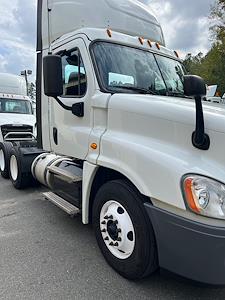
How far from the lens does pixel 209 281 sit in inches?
98.8

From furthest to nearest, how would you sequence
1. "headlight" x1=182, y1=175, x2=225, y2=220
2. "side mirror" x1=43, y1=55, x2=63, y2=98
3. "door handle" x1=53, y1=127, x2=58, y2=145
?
"door handle" x1=53, y1=127, x2=58, y2=145
"side mirror" x1=43, y1=55, x2=63, y2=98
"headlight" x1=182, y1=175, x2=225, y2=220

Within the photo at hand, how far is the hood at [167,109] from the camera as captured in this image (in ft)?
8.52

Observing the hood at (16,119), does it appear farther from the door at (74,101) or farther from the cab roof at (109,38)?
the cab roof at (109,38)

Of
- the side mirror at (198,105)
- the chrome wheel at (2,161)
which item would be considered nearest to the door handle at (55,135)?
the side mirror at (198,105)

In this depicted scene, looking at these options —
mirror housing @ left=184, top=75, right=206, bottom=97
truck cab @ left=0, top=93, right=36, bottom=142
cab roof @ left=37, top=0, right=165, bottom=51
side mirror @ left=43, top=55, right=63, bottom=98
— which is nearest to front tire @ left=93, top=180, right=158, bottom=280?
mirror housing @ left=184, top=75, right=206, bottom=97

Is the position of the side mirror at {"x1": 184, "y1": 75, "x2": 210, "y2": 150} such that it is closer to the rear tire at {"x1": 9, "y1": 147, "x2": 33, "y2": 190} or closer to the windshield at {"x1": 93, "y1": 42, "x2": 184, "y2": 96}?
the windshield at {"x1": 93, "y1": 42, "x2": 184, "y2": 96}

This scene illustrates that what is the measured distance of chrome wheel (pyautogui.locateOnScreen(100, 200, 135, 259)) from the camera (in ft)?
10.2

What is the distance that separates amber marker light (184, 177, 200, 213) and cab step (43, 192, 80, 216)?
1852 millimetres

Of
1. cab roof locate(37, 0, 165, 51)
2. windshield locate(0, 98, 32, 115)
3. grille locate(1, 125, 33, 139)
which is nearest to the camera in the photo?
cab roof locate(37, 0, 165, 51)

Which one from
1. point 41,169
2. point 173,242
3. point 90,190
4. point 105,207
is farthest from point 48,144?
point 173,242

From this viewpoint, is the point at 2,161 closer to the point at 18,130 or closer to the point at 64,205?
the point at 18,130

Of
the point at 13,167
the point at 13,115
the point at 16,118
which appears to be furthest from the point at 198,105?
the point at 13,115

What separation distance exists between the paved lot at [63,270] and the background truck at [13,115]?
11.2 feet

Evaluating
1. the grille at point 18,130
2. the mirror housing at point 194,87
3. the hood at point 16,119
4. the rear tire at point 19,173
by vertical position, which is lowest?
the rear tire at point 19,173
